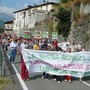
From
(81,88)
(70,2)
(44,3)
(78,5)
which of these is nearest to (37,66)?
(81,88)

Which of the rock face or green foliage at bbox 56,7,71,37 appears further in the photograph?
green foliage at bbox 56,7,71,37

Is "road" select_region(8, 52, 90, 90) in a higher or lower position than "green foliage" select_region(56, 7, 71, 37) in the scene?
lower

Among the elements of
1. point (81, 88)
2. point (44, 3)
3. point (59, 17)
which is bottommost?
point (81, 88)

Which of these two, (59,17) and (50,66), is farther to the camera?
(59,17)

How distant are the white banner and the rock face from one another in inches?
859

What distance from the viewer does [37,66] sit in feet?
55.5

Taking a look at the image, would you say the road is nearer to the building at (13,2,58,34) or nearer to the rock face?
the rock face

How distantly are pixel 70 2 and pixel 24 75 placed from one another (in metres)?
38.8

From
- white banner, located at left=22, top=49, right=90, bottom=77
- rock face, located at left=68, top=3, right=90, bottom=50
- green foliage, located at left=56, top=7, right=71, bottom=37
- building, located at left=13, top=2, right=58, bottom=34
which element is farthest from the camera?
building, located at left=13, top=2, right=58, bottom=34

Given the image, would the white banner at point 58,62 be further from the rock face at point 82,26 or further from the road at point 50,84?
the rock face at point 82,26

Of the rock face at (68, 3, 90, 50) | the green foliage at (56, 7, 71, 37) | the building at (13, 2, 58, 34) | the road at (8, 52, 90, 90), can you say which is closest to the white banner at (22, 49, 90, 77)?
the road at (8, 52, 90, 90)

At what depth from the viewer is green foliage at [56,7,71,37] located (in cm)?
5172

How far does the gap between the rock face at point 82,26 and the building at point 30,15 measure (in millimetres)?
38441

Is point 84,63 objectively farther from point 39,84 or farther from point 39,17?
point 39,17
